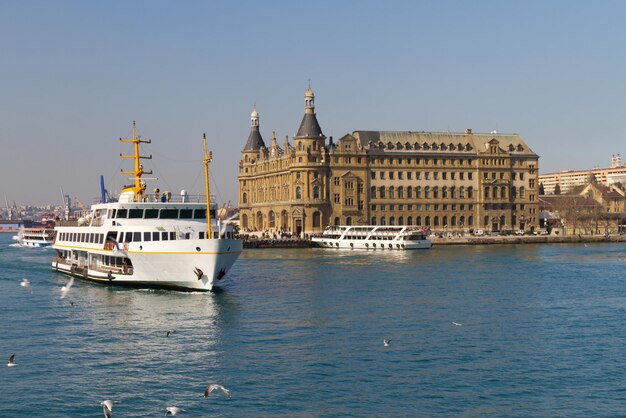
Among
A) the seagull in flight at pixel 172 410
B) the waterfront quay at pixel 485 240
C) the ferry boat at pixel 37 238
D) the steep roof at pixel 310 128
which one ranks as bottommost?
the seagull in flight at pixel 172 410

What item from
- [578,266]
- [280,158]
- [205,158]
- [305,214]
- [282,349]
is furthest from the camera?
[280,158]

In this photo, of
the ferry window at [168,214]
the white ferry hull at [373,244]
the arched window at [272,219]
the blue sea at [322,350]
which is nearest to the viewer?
the blue sea at [322,350]

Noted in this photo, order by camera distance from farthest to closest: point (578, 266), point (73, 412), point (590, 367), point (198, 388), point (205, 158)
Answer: point (578, 266)
point (205, 158)
point (590, 367)
point (198, 388)
point (73, 412)

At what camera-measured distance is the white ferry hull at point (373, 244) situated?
461 feet

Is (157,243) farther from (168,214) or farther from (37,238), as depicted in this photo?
(37,238)

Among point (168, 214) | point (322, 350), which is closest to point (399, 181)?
point (168, 214)

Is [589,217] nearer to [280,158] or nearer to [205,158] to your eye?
[280,158]

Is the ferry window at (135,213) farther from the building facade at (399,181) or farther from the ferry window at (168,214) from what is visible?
the building facade at (399,181)

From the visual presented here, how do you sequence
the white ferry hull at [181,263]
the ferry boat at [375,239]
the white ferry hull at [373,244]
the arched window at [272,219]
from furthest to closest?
the arched window at [272,219] → the ferry boat at [375,239] → the white ferry hull at [373,244] → the white ferry hull at [181,263]

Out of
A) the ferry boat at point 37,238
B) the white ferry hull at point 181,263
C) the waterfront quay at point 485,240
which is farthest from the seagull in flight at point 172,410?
the ferry boat at point 37,238

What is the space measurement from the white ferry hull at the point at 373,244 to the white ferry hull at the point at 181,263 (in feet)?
263

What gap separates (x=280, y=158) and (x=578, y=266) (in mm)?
93281

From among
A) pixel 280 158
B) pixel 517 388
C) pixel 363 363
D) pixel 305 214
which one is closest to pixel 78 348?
pixel 363 363

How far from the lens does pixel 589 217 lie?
189 metres
